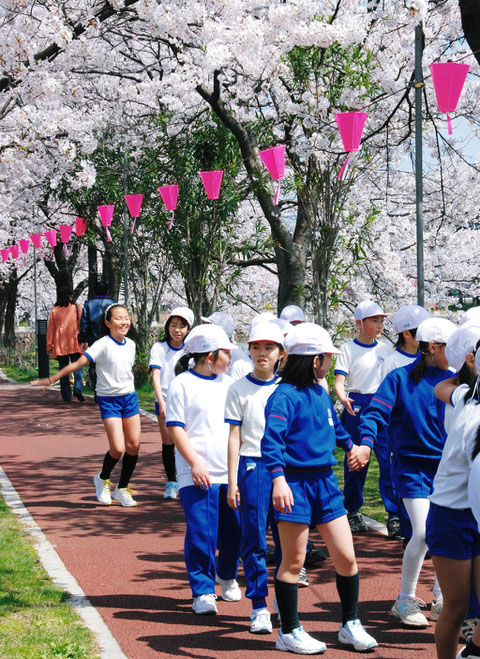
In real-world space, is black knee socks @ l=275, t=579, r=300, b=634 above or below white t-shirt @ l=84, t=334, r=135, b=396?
below

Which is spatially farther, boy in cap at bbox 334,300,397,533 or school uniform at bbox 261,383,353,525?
boy in cap at bbox 334,300,397,533

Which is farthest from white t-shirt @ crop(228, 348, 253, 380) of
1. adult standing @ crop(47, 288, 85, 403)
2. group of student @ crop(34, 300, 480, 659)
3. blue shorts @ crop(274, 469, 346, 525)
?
Result: adult standing @ crop(47, 288, 85, 403)

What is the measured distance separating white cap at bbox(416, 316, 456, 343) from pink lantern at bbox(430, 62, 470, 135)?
12.3 feet

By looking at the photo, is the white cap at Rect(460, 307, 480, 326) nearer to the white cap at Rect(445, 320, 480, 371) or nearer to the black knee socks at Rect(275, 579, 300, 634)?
the white cap at Rect(445, 320, 480, 371)

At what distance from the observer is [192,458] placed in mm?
5266

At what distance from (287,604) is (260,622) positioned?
1.41ft

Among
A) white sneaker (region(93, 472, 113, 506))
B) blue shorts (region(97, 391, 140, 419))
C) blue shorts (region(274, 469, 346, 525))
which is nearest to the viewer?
blue shorts (region(274, 469, 346, 525))

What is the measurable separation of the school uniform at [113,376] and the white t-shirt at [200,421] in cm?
281

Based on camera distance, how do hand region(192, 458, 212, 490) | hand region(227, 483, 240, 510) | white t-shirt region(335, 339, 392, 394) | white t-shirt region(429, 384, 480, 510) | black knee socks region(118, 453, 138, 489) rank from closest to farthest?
white t-shirt region(429, 384, 480, 510), hand region(227, 483, 240, 510), hand region(192, 458, 212, 490), white t-shirt region(335, 339, 392, 394), black knee socks region(118, 453, 138, 489)

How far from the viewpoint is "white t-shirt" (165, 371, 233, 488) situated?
5.41 m

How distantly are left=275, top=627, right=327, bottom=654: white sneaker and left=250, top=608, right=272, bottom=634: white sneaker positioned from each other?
0.96 ft

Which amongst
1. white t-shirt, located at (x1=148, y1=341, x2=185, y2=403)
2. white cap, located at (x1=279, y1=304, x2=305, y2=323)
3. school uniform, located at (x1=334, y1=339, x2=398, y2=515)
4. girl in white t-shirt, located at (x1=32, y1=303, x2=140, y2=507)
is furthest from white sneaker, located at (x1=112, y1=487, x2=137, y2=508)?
white cap, located at (x1=279, y1=304, x2=305, y2=323)

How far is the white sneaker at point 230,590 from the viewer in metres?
5.64

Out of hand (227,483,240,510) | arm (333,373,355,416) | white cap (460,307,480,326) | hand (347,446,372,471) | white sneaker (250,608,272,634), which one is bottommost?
white sneaker (250,608,272,634)
